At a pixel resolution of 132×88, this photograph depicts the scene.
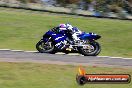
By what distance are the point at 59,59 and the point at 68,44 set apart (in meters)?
2.13

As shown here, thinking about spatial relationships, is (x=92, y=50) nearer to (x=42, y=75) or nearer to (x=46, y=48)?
(x=46, y=48)

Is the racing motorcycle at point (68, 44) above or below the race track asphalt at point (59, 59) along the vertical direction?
above

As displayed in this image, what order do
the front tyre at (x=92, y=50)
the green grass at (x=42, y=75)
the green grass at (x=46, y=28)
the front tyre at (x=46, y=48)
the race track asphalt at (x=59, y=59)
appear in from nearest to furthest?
the green grass at (x=42, y=75), the race track asphalt at (x=59, y=59), the front tyre at (x=92, y=50), the front tyre at (x=46, y=48), the green grass at (x=46, y=28)

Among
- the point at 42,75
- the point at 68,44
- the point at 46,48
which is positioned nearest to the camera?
the point at 42,75

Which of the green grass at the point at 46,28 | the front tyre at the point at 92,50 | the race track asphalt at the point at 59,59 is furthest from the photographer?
the green grass at the point at 46,28

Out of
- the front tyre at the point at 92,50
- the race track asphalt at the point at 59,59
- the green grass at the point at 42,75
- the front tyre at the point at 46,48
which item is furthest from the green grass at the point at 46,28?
the green grass at the point at 42,75

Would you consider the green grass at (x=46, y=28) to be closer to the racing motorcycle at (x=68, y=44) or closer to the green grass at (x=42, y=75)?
the racing motorcycle at (x=68, y=44)

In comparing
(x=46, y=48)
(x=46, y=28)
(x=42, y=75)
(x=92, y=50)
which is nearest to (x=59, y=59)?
(x=46, y=48)

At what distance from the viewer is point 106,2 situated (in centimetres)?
3734

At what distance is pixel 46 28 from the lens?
2955cm

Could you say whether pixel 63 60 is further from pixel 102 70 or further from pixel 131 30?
pixel 131 30

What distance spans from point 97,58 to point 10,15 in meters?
15.1

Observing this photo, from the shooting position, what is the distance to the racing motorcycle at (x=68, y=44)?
2041 centimetres

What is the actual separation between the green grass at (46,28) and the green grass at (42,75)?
20.3 ft
